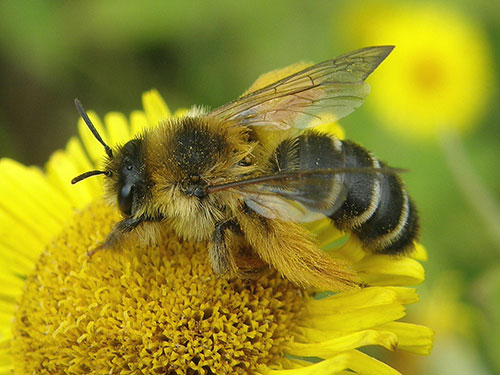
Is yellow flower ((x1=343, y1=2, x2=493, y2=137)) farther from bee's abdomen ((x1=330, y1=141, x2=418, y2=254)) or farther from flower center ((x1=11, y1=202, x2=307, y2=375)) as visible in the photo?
flower center ((x1=11, y1=202, x2=307, y2=375))

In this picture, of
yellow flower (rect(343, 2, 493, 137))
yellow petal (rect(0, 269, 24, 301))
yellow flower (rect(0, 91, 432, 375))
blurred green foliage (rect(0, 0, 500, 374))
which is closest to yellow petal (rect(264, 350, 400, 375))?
yellow flower (rect(0, 91, 432, 375))

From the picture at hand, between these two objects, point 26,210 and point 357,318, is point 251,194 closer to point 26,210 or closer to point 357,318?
point 357,318

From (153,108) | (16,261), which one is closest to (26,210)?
(16,261)

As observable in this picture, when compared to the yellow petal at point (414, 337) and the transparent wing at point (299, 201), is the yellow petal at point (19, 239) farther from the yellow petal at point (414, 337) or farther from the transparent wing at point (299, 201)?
the yellow petal at point (414, 337)

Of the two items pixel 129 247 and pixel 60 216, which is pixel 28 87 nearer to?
pixel 60 216


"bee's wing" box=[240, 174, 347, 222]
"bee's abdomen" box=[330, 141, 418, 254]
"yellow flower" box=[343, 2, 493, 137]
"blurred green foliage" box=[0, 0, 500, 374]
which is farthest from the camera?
"yellow flower" box=[343, 2, 493, 137]

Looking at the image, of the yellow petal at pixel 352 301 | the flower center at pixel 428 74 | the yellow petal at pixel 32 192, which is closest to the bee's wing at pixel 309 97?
the yellow petal at pixel 352 301

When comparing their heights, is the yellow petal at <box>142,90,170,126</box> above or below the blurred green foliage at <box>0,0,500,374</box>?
below

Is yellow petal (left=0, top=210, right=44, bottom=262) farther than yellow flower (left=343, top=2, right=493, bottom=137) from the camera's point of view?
No
